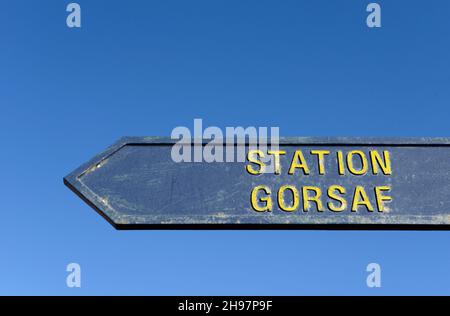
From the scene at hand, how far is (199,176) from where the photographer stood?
468 cm

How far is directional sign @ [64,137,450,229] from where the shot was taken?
441 centimetres

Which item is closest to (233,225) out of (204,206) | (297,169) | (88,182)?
(204,206)

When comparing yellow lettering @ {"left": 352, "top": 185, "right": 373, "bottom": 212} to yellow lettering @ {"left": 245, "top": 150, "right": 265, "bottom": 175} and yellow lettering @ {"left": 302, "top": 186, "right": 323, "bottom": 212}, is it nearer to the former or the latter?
yellow lettering @ {"left": 302, "top": 186, "right": 323, "bottom": 212}

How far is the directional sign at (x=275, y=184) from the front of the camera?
14.5 feet

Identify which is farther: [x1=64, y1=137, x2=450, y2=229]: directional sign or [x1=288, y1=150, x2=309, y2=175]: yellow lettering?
[x1=288, y1=150, x2=309, y2=175]: yellow lettering

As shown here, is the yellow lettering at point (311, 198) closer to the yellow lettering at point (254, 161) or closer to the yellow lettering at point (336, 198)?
the yellow lettering at point (336, 198)

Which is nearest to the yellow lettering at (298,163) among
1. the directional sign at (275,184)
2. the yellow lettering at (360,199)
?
the directional sign at (275,184)

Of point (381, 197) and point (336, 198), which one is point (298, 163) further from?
point (381, 197)

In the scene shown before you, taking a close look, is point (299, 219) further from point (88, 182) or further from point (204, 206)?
point (88, 182)

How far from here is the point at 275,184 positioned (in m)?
4.58

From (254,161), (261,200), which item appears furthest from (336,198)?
(254,161)

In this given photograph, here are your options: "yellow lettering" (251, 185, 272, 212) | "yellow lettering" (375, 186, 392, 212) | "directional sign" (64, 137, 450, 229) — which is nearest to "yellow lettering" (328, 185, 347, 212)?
"directional sign" (64, 137, 450, 229)

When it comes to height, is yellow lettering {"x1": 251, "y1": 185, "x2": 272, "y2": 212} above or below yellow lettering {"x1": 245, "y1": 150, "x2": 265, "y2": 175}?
below
